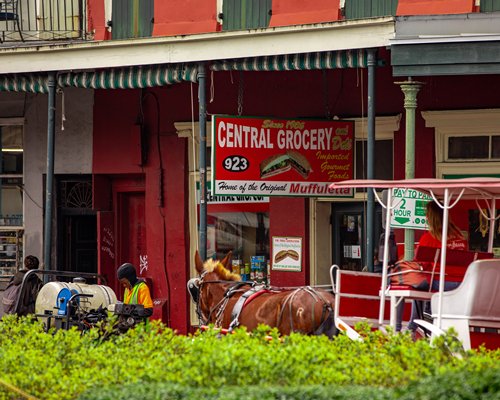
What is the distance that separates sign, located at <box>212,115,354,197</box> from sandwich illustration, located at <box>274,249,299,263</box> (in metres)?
1.35

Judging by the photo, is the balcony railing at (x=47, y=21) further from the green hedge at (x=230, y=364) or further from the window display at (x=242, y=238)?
the green hedge at (x=230, y=364)

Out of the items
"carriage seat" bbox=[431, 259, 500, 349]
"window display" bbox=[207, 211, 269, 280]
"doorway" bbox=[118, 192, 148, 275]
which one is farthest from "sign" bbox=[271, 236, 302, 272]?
"carriage seat" bbox=[431, 259, 500, 349]

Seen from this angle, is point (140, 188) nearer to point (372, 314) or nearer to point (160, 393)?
point (372, 314)

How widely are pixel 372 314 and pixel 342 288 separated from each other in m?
0.51

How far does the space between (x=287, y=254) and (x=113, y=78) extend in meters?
3.58

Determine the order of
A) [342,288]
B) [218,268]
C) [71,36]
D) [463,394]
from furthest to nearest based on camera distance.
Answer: [71,36] → [218,268] → [342,288] → [463,394]

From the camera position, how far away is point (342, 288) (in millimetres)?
13156

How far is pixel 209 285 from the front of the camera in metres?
14.5

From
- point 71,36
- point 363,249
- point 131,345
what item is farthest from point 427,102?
point 131,345

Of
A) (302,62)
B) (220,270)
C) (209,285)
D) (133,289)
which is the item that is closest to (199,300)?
(209,285)

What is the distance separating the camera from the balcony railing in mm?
19812

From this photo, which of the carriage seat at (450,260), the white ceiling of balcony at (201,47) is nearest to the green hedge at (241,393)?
the carriage seat at (450,260)

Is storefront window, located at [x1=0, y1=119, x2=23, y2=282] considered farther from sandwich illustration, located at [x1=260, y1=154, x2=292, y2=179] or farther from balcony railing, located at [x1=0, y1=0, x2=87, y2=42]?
sandwich illustration, located at [x1=260, y1=154, x2=292, y2=179]

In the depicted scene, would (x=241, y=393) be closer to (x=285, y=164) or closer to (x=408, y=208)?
(x=408, y=208)
